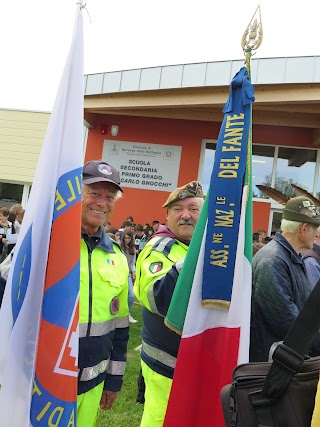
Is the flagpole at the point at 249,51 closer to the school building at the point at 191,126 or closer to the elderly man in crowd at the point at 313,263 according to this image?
the elderly man in crowd at the point at 313,263

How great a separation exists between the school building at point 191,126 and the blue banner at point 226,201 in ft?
22.4

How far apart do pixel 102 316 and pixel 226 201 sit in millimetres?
894

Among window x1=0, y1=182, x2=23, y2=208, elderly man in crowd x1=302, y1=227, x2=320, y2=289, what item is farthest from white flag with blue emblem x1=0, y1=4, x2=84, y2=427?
window x1=0, y1=182, x2=23, y2=208

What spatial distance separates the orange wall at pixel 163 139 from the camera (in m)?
10.5

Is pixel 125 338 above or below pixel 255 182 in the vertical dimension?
below

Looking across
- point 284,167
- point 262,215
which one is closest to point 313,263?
point 262,215

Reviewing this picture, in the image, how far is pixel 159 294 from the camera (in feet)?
6.88

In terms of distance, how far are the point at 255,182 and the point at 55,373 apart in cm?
939

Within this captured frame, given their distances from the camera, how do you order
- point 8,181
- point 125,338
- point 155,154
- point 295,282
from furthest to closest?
point 8,181 → point 155,154 → point 295,282 → point 125,338

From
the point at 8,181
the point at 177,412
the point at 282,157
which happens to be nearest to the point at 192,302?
the point at 177,412

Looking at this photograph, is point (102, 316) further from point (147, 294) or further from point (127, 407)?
point (127, 407)

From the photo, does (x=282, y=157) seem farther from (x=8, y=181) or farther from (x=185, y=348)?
(x=8, y=181)

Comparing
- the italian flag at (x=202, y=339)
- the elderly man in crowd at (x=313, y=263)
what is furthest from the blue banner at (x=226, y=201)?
the elderly man in crowd at (x=313, y=263)

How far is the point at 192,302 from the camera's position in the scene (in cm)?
199
